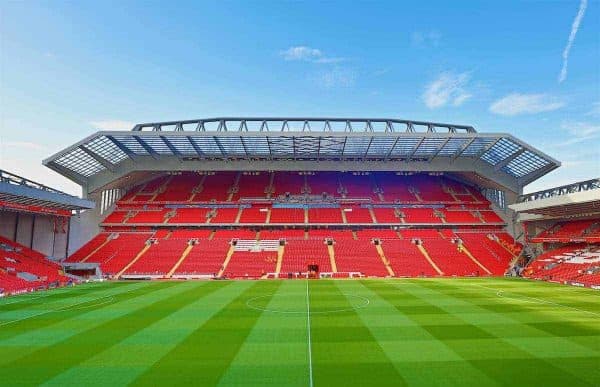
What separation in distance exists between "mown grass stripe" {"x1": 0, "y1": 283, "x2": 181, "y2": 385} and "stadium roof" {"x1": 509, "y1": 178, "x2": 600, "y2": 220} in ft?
115

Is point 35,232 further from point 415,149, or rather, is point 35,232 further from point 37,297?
point 415,149

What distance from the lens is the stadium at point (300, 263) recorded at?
42.3 feet

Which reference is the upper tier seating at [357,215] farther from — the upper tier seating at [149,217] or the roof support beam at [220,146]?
the upper tier seating at [149,217]

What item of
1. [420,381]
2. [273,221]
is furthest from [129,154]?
[420,381]

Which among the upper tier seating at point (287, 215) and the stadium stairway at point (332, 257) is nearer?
the stadium stairway at point (332, 257)

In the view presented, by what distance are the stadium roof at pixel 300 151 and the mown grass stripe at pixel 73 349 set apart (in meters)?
28.9

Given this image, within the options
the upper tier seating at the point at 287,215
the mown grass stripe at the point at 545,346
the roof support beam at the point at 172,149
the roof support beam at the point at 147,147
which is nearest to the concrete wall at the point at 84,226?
the roof support beam at the point at 147,147

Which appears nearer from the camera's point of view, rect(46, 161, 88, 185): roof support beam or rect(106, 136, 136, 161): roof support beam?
rect(46, 161, 88, 185): roof support beam

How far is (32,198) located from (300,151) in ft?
99.5

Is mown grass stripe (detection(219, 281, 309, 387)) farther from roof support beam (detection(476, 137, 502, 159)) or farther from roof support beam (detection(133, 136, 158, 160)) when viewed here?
roof support beam (detection(476, 137, 502, 159))

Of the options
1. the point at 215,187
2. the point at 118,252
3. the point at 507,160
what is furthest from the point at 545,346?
the point at 215,187

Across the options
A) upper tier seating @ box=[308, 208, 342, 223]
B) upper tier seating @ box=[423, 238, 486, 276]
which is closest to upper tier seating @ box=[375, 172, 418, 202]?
upper tier seating @ box=[308, 208, 342, 223]

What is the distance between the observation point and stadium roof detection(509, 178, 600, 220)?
3406 centimetres

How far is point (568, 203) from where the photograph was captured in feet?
117
